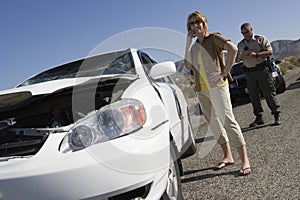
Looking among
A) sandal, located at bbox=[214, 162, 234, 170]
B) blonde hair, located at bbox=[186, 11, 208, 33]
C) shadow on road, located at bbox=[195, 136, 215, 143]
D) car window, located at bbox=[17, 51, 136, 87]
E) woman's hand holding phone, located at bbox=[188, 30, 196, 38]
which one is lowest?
shadow on road, located at bbox=[195, 136, 215, 143]

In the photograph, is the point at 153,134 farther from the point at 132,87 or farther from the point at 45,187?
the point at 45,187

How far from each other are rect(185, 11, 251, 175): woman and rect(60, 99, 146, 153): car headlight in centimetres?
172

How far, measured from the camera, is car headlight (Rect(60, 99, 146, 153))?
79.1 inches

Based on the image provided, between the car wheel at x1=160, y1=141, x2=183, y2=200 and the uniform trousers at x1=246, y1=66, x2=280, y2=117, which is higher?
the car wheel at x1=160, y1=141, x2=183, y2=200

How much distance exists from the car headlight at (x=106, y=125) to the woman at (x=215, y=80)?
5.64 ft

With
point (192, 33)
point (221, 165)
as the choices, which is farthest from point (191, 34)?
point (221, 165)

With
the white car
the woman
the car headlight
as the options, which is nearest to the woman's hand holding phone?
the woman

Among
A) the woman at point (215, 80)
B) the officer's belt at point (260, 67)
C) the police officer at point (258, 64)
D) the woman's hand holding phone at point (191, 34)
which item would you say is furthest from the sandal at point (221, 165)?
the officer's belt at point (260, 67)

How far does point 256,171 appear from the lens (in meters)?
3.51

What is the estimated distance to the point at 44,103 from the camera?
108 inches

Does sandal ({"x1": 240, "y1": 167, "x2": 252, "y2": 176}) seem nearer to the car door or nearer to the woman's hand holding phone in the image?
the car door

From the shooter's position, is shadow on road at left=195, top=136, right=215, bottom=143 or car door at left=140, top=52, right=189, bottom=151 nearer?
car door at left=140, top=52, right=189, bottom=151

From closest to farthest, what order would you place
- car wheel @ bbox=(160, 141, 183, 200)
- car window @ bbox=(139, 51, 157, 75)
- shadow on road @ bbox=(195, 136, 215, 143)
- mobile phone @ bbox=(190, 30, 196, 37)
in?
car wheel @ bbox=(160, 141, 183, 200) → car window @ bbox=(139, 51, 157, 75) → mobile phone @ bbox=(190, 30, 196, 37) → shadow on road @ bbox=(195, 136, 215, 143)

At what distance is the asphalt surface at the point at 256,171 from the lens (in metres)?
2.97
